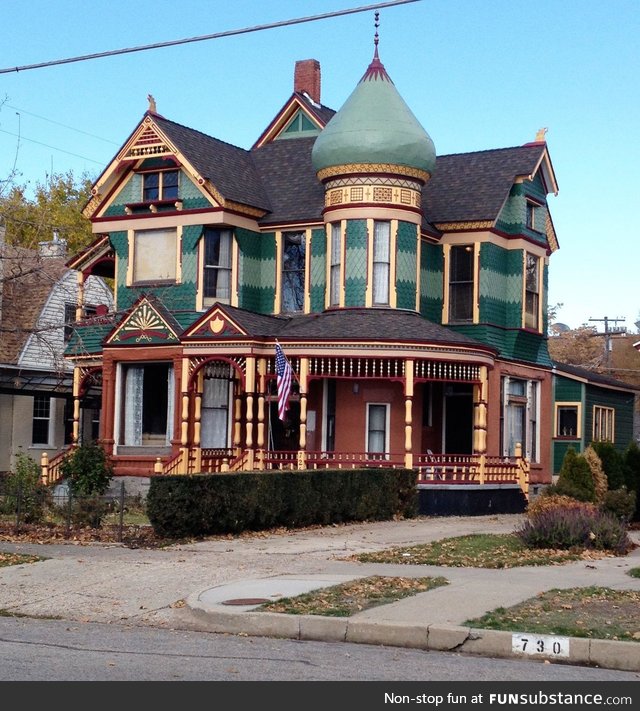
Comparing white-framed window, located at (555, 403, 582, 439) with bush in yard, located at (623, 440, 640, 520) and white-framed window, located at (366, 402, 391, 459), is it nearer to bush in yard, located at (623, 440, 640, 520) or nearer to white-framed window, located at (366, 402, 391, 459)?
white-framed window, located at (366, 402, 391, 459)

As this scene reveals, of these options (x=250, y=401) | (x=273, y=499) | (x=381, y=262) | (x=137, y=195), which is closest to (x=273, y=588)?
(x=273, y=499)

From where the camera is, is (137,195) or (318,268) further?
(137,195)

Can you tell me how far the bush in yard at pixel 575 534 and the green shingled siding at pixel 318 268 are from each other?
572 inches

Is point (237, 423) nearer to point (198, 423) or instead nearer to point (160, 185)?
point (198, 423)

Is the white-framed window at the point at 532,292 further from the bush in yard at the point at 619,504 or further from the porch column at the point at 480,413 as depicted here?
the bush in yard at the point at 619,504

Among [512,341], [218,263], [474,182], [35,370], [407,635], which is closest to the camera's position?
[407,635]

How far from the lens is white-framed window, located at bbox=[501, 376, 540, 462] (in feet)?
114

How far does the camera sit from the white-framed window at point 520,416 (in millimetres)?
34656

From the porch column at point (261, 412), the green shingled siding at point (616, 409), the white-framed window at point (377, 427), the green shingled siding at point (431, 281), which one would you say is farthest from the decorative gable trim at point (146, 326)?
the green shingled siding at point (616, 409)

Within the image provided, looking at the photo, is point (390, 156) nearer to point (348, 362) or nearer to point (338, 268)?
point (338, 268)

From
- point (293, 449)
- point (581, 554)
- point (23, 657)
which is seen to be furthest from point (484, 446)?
point (23, 657)

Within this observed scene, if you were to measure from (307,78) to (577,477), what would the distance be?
17.2 metres

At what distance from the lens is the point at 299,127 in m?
37.7

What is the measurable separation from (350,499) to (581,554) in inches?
286
